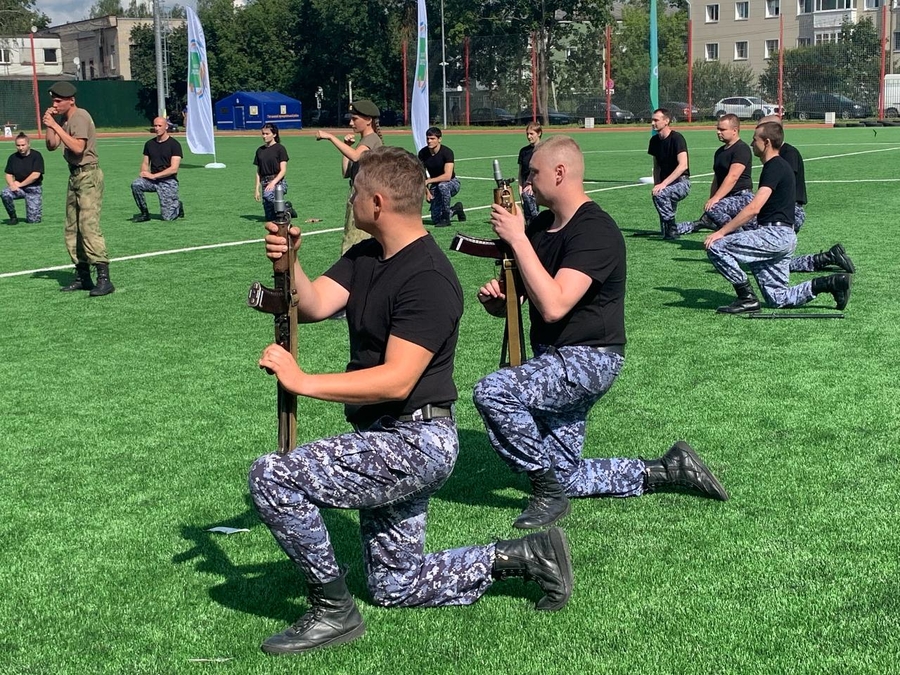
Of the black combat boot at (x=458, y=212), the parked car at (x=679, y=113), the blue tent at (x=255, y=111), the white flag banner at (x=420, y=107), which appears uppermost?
the blue tent at (x=255, y=111)

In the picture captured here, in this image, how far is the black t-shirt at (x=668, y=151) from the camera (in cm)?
1581

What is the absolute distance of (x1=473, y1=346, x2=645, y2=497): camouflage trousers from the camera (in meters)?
5.18

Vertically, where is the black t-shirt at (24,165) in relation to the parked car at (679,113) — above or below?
below

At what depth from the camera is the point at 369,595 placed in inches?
182

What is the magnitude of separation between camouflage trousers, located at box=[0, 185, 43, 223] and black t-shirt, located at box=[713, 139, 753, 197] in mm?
11953

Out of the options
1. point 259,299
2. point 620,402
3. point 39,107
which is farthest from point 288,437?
point 39,107

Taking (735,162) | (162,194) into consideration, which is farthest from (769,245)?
(162,194)

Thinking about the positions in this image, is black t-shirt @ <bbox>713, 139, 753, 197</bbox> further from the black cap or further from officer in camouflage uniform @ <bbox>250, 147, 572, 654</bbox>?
officer in camouflage uniform @ <bbox>250, 147, 572, 654</bbox>

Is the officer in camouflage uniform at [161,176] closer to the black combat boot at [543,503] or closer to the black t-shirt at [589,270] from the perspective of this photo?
the black t-shirt at [589,270]

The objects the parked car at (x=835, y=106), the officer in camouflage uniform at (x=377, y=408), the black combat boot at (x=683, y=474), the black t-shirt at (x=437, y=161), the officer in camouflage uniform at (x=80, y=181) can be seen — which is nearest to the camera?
the officer in camouflage uniform at (x=377, y=408)

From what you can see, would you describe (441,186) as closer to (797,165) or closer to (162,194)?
(162,194)

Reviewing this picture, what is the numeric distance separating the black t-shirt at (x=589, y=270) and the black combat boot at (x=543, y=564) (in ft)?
4.19

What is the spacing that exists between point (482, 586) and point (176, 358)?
17.6 feet

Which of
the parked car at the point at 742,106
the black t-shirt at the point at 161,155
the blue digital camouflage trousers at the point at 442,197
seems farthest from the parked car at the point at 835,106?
the black t-shirt at the point at 161,155
